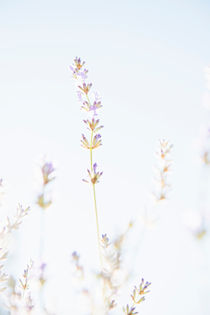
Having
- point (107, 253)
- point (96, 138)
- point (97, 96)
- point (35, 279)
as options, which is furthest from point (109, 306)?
point (97, 96)

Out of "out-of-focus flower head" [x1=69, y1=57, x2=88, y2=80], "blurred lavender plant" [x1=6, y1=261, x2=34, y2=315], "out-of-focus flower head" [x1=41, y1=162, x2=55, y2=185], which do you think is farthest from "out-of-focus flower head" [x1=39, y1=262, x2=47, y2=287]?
"out-of-focus flower head" [x1=69, y1=57, x2=88, y2=80]

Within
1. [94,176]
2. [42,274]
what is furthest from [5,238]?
[94,176]

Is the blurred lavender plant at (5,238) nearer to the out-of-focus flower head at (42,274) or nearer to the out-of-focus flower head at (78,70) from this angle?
the out-of-focus flower head at (42,274)

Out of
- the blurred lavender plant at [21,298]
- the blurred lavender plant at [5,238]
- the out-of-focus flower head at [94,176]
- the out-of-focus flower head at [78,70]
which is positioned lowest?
the blurred lavender plant at [21,298]

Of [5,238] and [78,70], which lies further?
[78,70]

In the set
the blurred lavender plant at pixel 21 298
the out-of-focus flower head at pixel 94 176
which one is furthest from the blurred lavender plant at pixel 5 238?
the out-of-focus flower head at pixel 94 176

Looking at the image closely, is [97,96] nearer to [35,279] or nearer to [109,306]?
[35,279]

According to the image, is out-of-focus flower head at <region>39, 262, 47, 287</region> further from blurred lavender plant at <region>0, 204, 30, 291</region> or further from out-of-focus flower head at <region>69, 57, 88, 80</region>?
out-of-focus flower head at <region>69, 57, 88, 80</region>

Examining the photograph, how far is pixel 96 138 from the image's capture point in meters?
1.60

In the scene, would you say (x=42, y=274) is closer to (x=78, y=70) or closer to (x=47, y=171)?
(x=47, y=171)

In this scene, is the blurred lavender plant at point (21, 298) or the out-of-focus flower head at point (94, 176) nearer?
the blurred lavender plant at point (21, 298)

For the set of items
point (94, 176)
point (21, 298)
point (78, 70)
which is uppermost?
point (78, 70)

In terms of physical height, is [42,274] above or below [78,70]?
below

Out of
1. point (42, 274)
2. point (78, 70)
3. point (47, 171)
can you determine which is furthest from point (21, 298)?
point (78, 70)
